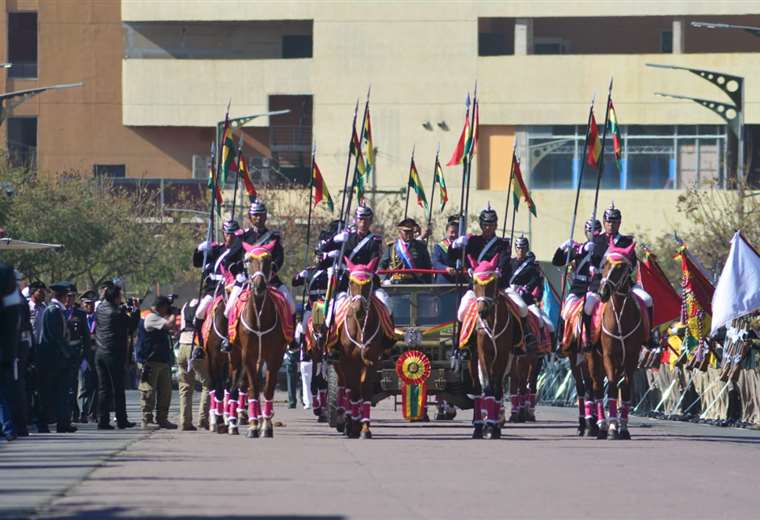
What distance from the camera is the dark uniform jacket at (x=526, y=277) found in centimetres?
2911

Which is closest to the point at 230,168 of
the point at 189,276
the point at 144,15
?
the point at 189,276

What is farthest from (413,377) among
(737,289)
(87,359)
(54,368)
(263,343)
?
(737,289)

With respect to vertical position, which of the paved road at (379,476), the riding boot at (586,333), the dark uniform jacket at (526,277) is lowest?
the paved road at (379,476)

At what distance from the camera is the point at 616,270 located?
24.7m

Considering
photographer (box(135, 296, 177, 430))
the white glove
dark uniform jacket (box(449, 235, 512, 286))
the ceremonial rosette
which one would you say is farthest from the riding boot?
photographer (box(135, 296, 177, 430))

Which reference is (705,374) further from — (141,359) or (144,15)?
(144,15)

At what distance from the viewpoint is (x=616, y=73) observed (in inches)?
3150

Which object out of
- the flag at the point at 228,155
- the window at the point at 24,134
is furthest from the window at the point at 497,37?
the flag at the point at 228,155

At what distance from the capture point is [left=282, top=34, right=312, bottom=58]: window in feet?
284

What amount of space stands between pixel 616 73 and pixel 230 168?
49429mm

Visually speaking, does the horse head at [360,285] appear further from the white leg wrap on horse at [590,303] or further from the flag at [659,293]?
the flag at [659,293]

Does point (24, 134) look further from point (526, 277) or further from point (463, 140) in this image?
point (526, 277)

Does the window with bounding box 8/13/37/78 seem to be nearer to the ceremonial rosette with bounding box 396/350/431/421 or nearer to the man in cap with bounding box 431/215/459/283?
the man in cap with bounding box 431/215/459/283

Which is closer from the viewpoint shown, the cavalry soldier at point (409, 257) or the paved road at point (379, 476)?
the paved road at point (379, 476)
